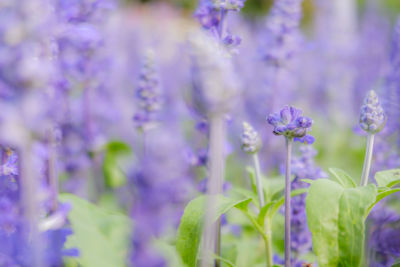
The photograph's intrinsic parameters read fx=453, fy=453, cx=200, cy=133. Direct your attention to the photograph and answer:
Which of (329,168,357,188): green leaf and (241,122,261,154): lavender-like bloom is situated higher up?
(241,122,261,154): lavender-like bloom

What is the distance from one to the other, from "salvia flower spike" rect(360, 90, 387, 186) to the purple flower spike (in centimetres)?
30

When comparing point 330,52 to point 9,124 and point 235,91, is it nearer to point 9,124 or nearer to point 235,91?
point 235,91

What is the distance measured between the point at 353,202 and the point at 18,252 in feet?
3.96

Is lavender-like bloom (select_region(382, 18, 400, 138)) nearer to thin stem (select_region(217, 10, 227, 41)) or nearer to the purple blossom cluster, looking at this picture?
the purple blossom cluster

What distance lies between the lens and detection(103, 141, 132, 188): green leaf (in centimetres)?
402

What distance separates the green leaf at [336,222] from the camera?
1.74 metres

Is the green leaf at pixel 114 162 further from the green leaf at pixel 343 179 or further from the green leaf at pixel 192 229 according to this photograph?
the green leaf at pixel 343 179

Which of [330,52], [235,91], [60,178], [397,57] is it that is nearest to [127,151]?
[60,178]

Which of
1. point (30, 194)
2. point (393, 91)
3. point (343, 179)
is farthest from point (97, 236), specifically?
point (393, 91)

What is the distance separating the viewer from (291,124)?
1.79 m

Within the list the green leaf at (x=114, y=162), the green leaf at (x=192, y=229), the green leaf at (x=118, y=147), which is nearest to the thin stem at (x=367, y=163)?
the green leaf at (x=192, y=229)

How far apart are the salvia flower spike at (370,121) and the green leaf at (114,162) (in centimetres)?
242

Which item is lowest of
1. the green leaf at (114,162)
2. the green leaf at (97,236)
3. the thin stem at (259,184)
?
the green leaf at (114,162)

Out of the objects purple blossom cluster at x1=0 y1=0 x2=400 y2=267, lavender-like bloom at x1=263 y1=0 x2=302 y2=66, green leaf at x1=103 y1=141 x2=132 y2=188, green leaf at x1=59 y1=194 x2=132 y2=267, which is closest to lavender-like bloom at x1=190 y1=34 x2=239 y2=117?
purple blossom cluster at x1=0 y1=0 x2=400 y2=267
